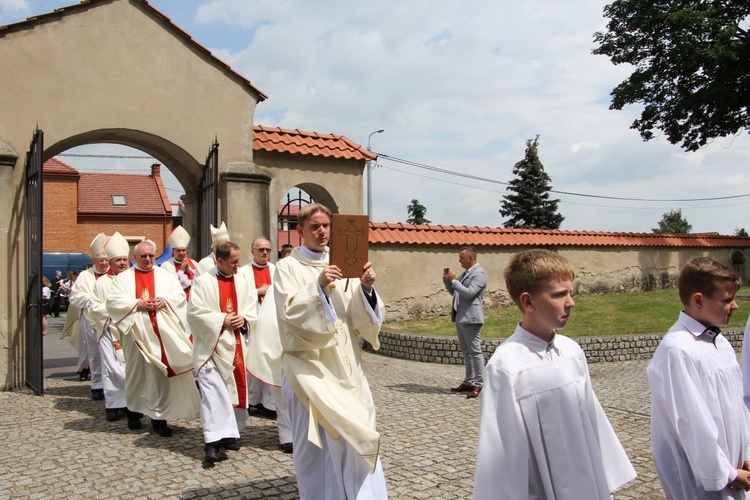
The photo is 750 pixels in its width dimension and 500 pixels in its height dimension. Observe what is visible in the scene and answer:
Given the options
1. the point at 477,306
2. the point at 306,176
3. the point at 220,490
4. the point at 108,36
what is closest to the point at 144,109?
the point at 108,36

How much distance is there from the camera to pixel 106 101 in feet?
32.0

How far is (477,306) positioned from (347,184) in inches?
177

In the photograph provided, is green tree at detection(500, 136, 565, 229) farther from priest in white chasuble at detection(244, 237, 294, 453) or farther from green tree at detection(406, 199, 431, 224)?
priest in white chasuble at detection(244, 237, 294, 453)

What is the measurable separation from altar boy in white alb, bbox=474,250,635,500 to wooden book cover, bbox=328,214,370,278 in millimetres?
1343

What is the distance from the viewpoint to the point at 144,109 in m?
10.0

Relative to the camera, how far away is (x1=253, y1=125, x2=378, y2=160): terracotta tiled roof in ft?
36.5

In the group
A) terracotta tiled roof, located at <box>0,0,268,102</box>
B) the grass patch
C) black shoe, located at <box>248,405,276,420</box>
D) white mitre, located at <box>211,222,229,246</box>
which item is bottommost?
black shoe, located at <box>248,405,276,420</box>

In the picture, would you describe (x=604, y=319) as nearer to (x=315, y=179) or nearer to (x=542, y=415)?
(x=315, y=179)

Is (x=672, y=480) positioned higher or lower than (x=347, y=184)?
lower

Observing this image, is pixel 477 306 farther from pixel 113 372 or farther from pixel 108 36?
pixel 108 36

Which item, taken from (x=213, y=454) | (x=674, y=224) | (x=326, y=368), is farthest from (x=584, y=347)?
(x=674, y=224)

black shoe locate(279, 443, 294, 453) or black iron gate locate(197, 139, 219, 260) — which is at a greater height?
black iron gate locate(197, 139, 219, 260)

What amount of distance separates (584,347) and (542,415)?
8.92 m

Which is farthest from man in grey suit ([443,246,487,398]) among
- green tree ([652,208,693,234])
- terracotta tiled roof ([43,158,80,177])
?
green tree ([652,208,693,234])
